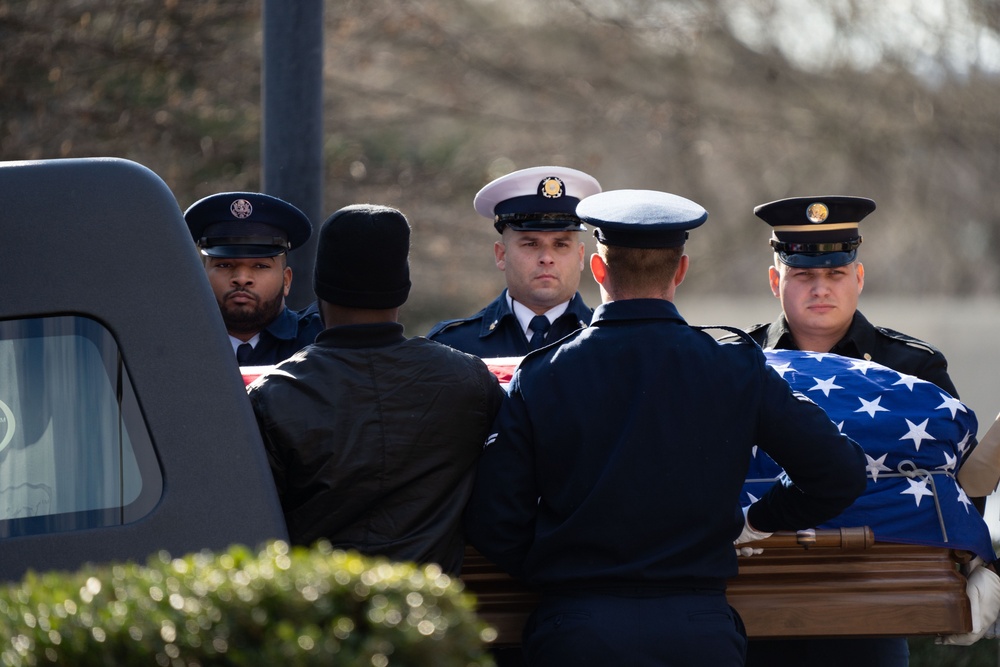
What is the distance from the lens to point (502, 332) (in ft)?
16.5

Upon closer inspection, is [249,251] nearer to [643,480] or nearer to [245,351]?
[245,351]

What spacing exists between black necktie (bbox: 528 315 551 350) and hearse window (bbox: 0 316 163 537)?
7.88 feet

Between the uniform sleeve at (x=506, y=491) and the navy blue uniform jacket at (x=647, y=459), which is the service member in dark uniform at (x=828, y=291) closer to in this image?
the navy blue uniform jacket at (x=647, y=459)

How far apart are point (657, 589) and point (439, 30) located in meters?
8.02

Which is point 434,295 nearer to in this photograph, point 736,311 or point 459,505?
point 736,311

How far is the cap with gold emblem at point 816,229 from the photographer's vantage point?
4.29m

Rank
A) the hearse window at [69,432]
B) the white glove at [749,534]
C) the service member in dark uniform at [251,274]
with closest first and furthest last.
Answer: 1. the hearse window at [69,432]
2. the white glove at [749,534]
3. the service member in dark uniform at [251,274]

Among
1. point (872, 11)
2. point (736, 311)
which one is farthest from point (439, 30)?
point (736, 311)

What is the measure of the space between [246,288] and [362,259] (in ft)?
5.77

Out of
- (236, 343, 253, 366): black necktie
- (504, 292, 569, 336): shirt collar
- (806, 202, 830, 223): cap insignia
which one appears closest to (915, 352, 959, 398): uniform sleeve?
(806, 202, 830, 223): cap insignia

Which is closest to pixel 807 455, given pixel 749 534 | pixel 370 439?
pixel 749 534

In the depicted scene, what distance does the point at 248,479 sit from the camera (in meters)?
2.62

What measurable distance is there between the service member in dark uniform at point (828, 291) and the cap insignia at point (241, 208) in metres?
1.72

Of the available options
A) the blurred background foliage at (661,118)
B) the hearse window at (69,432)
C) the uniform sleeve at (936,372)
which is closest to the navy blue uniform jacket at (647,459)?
the hearse window at (69,432)
